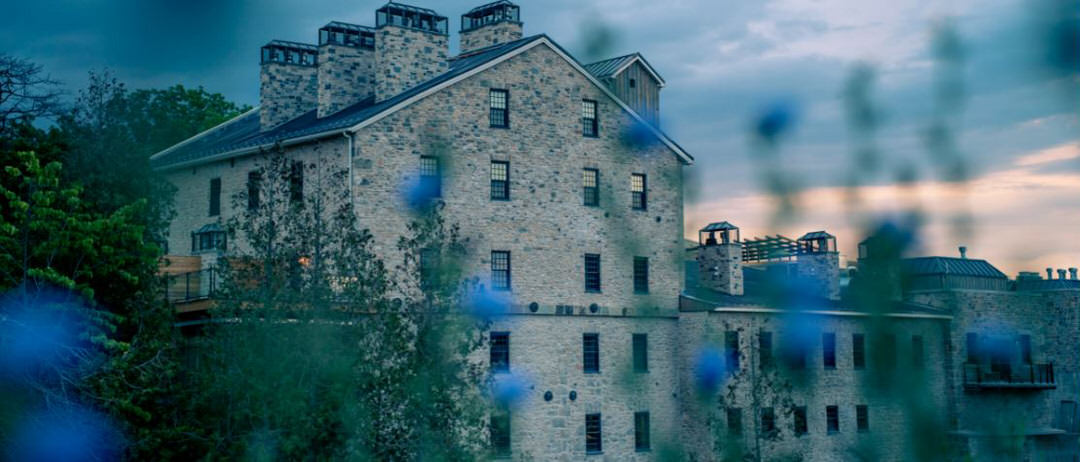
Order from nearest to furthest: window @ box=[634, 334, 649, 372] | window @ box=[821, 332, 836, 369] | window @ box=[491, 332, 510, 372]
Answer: window @ box=[821, 332, 836, 369] → window @ box=[491, 332, 510, 372] → window @ box=[634, 334, 649, 372]

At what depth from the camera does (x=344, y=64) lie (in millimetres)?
40000

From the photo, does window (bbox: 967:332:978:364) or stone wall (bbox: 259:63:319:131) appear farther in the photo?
stone wall (bbox: 259:63:319:131)

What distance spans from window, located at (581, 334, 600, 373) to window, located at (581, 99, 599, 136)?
276 inches

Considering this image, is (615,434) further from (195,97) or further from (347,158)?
(195,97)

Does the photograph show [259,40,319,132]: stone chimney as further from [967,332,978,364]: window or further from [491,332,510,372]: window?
Answer: [967,332,978,364]: window

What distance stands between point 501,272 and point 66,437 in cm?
1711

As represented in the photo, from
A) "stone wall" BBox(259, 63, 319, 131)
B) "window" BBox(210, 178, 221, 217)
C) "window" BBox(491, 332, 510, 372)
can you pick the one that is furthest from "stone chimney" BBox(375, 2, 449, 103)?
"window" BBox(491, 332, 510, 372)

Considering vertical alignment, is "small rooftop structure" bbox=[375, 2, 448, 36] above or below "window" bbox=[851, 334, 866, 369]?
above

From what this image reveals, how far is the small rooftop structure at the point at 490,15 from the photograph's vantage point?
41.6 meters

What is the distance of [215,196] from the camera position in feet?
131

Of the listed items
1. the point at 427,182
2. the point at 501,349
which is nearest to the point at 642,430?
the point at 501,349

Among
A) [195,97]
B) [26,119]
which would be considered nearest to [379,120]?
[26,119]

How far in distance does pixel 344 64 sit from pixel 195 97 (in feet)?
65.5

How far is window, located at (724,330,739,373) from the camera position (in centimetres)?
3880
